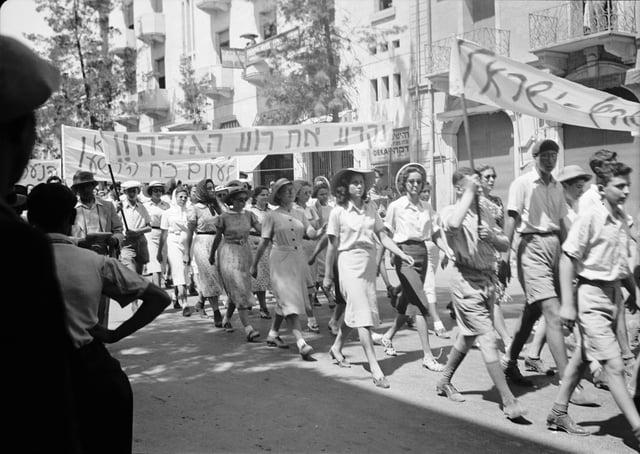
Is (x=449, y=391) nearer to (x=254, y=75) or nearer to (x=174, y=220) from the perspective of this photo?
(x=174, y=220)

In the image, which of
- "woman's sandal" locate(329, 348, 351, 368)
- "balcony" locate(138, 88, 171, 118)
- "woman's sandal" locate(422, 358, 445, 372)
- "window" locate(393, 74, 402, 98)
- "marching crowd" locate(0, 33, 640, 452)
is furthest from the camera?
"balcony" locate(138, 88, 171, 118)

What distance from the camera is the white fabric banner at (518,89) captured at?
22.0ft

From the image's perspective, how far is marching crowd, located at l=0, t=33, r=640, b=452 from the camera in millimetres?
1466

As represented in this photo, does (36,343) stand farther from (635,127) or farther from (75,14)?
(75,14)

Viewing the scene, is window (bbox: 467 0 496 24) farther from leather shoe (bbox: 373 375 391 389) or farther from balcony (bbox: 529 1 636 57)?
leather shoe (bbox: 373 375 391 389)

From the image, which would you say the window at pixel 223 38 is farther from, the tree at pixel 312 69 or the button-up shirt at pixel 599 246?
the button-up shirt at pixel 599 246

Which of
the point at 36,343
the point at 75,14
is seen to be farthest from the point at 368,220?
the point at 75,14

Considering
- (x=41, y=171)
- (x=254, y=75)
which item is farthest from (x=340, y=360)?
(x=254, y=75)

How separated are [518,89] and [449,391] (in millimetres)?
2668

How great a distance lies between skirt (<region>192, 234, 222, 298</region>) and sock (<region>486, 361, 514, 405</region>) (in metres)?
5.01

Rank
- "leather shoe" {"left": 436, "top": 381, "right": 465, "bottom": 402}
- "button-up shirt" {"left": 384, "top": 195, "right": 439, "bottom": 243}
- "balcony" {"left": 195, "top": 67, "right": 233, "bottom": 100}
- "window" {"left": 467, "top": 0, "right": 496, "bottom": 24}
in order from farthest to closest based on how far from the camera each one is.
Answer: "balcony" {"left": 195, "top": 67, "right": 233, "bottom": 100}
"window" {"left": 467, "top": 0, "right": 496, "bottom": 24}
"button-up shirt" {"left": 384, "top": 195, "right": 439, "bottom": 243}
"leather shoe" {"left": 436, "top": 381, "right": 465, "bottom": 402}

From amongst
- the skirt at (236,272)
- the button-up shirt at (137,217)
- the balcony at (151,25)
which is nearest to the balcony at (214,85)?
the balcony at (151,25)

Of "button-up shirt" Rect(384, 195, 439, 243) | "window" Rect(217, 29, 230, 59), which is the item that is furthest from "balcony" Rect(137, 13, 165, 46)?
"button-up shirt" Rect(384, 195, 439, 243)

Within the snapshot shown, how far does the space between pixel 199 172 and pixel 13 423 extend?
1513 cm
